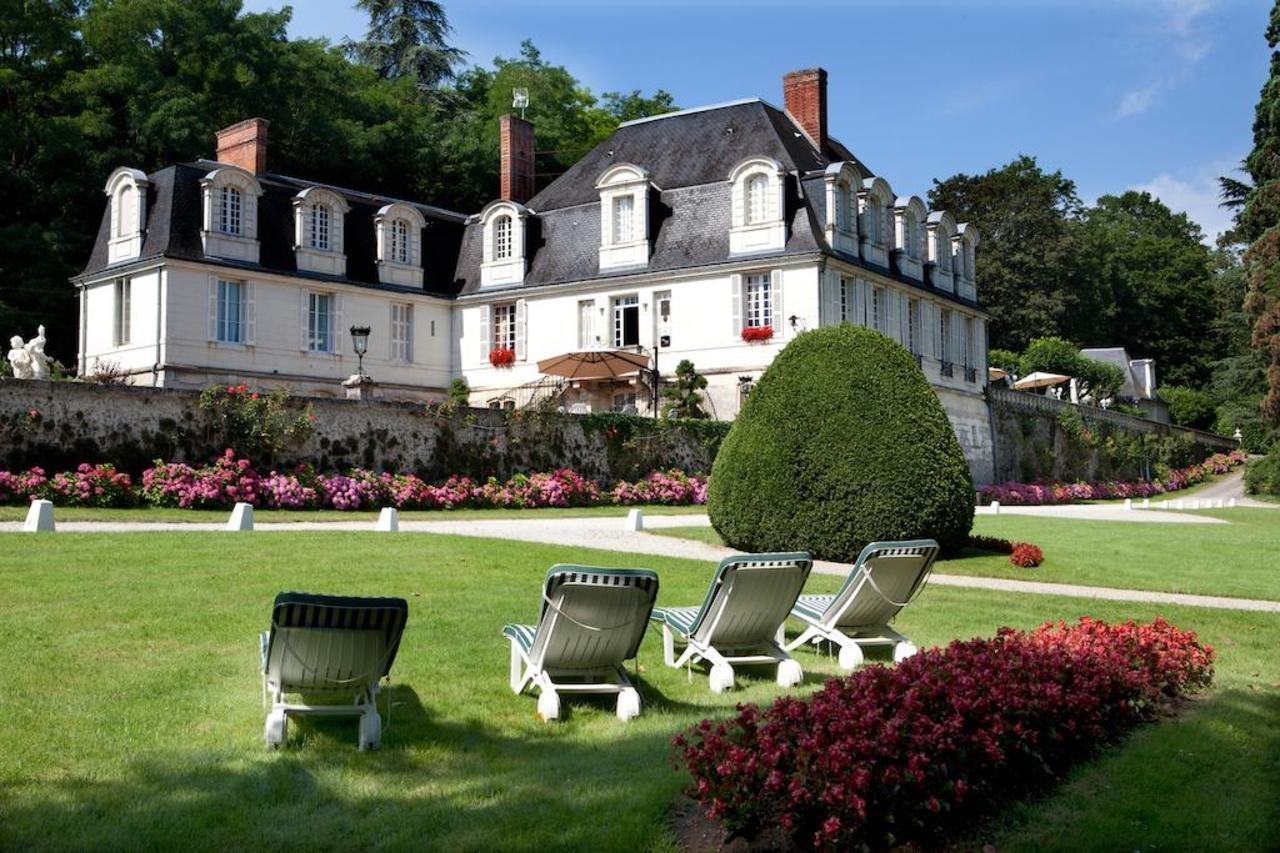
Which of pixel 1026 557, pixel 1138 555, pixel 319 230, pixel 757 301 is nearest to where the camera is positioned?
pixel 1026 557

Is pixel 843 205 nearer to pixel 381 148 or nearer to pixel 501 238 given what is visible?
pixel 501 238

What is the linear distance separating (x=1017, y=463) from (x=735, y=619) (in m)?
32.0

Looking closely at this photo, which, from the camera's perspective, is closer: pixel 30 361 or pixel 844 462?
pixel 844 462

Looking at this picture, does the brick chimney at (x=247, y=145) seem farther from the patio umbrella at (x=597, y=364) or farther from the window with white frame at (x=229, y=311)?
the patio umbrella at (x=597, y=364)

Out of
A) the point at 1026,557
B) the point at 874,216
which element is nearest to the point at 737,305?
the point at 874,216

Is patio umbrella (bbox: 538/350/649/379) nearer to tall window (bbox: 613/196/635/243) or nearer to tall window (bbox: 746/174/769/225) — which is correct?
tall window (bbox: 613/196/635/243)

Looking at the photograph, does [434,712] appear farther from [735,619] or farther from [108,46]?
[108,46]

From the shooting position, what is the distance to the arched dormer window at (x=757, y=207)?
30672 mm

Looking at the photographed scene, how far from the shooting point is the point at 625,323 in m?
32.8

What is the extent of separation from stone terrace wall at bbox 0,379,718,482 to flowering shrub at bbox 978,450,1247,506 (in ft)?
32.5

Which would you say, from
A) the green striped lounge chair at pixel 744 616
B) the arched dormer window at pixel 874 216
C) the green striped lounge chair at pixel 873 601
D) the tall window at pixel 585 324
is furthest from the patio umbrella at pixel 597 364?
the green striped lounge chair at pixel 744 616

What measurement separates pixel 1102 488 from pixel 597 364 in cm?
1781

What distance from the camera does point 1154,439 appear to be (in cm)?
4678

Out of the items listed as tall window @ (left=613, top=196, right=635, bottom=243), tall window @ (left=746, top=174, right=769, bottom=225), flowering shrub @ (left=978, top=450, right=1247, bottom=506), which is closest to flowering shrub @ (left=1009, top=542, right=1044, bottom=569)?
flowering shrub @ (left=978, top=450, right=1247, bottom=506)
